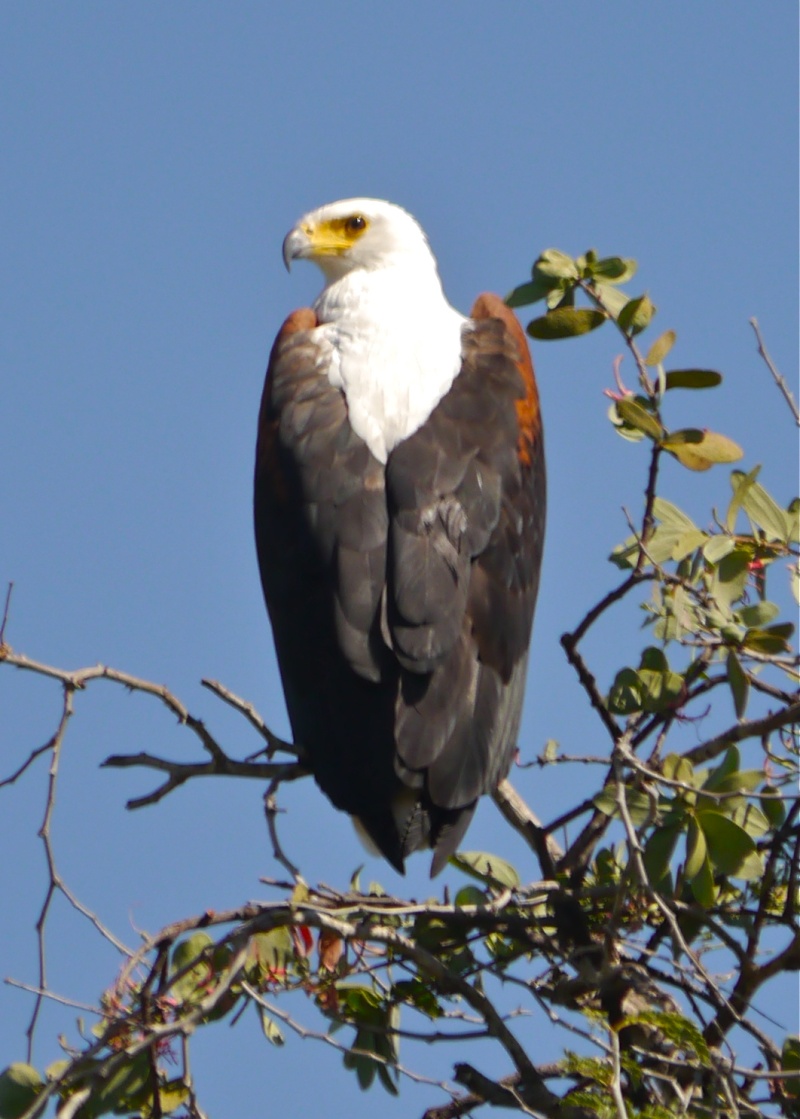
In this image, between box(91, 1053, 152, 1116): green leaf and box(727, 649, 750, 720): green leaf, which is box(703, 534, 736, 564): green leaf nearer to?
box(727, 649, 750, 720): green leaf

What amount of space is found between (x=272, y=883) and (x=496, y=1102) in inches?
30.7

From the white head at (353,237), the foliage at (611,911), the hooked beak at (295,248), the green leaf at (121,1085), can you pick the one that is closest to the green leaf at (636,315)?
the foliage at (611,911)

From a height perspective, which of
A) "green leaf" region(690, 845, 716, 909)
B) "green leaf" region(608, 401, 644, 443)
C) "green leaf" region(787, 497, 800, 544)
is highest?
"green leaf" region(608, 401, 644, 443)

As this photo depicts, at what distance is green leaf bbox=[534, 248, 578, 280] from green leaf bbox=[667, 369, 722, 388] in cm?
42

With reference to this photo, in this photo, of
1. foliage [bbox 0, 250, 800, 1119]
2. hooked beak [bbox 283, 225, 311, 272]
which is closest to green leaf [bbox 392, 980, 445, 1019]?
foliage [bbox 0, 250, 800, 1119]

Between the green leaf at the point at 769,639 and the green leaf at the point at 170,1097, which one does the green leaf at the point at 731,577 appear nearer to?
the green leaf at the point at 769,639

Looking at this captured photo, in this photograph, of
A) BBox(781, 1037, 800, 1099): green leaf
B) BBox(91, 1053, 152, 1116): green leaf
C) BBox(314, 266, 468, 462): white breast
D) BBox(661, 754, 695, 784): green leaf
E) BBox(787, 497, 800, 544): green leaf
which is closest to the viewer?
BBox(91, 1053, 152, 1116): green leaf

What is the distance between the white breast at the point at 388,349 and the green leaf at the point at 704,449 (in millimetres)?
922

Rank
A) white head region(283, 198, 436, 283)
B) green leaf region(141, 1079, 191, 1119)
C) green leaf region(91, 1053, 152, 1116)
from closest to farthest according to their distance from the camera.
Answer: green leaf region(91, 1053, 152, 1116)
green leaf region(141, 1079, 191, 1119)
white head region(283, 198, 436, 283)

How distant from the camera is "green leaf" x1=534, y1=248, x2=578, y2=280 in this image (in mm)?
4172

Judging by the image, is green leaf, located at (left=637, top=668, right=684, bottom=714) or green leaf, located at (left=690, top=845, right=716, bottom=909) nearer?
green leaf, located at (left=690, top=845, right=716, bottom=909)

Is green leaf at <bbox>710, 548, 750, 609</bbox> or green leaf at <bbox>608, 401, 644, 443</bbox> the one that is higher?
green leaf at <bbox>608, 401, 644, 443</bbox>

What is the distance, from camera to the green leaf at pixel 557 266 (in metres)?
4.17

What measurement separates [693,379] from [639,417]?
8.0 inches
